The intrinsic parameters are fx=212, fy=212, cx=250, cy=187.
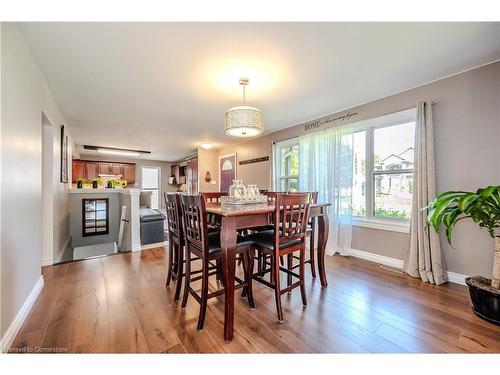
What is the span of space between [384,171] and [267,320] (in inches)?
101

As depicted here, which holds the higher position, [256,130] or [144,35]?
[144,35]

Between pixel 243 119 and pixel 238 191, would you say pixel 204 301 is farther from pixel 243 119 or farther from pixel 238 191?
pixel 243 119

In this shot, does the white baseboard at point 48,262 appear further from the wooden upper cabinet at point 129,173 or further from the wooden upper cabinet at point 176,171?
the wooden upper cabinet at point 176,171

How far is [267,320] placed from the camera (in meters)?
1.67

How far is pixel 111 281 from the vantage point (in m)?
Answer: 2.35

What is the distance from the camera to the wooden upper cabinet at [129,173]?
7655 millimetres

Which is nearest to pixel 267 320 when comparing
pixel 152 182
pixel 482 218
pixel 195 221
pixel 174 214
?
pixel 195 221

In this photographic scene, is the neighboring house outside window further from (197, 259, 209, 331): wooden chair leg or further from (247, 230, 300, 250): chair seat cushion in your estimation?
(197, 259, 209, 331): wooden chair leg

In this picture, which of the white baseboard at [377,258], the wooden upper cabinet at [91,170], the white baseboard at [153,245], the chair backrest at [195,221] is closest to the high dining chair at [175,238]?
the chair backrest at [195,221]

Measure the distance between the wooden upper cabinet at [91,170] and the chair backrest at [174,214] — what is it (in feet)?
20.9

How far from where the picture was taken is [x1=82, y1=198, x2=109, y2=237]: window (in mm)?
4434
